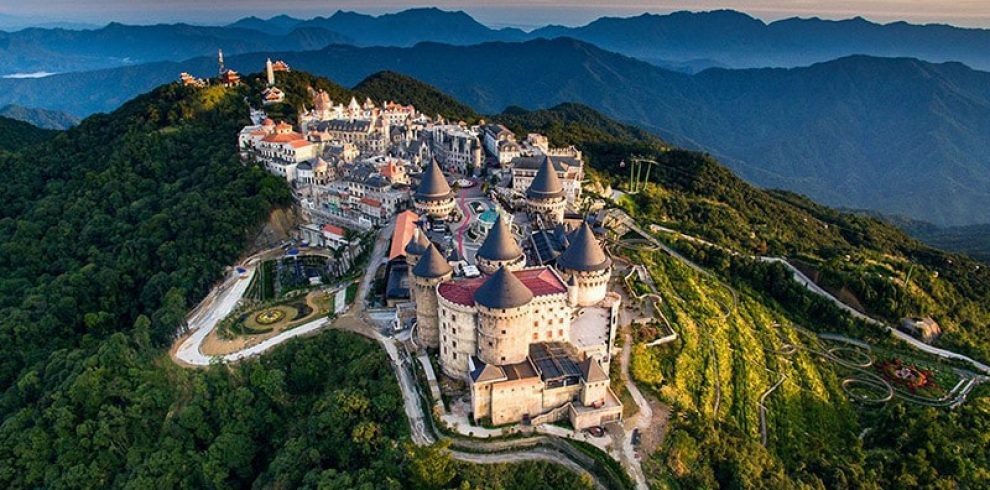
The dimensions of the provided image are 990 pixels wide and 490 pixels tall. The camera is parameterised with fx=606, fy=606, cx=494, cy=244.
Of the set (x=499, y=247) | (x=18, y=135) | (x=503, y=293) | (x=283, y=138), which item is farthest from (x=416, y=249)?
(x=18, y=135)

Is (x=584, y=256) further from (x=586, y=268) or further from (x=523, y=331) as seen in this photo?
(x=523, y=331)

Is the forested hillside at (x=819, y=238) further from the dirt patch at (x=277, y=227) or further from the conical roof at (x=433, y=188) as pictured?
the dirt patch at (x=277, y=227)

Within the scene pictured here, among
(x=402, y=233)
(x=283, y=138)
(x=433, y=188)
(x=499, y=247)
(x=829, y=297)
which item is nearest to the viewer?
(x=499, y=247)

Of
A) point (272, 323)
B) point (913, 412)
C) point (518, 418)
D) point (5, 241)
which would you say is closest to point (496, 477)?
point (518, 418)

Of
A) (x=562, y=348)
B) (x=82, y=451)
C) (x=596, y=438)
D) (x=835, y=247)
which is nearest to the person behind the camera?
(x=596, y=438)

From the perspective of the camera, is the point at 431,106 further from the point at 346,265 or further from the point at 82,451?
the point at 82,451

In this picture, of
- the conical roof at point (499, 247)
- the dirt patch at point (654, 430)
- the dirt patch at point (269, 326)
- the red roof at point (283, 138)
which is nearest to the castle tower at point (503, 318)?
the conical roof at point (499, 247)

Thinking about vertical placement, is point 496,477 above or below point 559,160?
below
